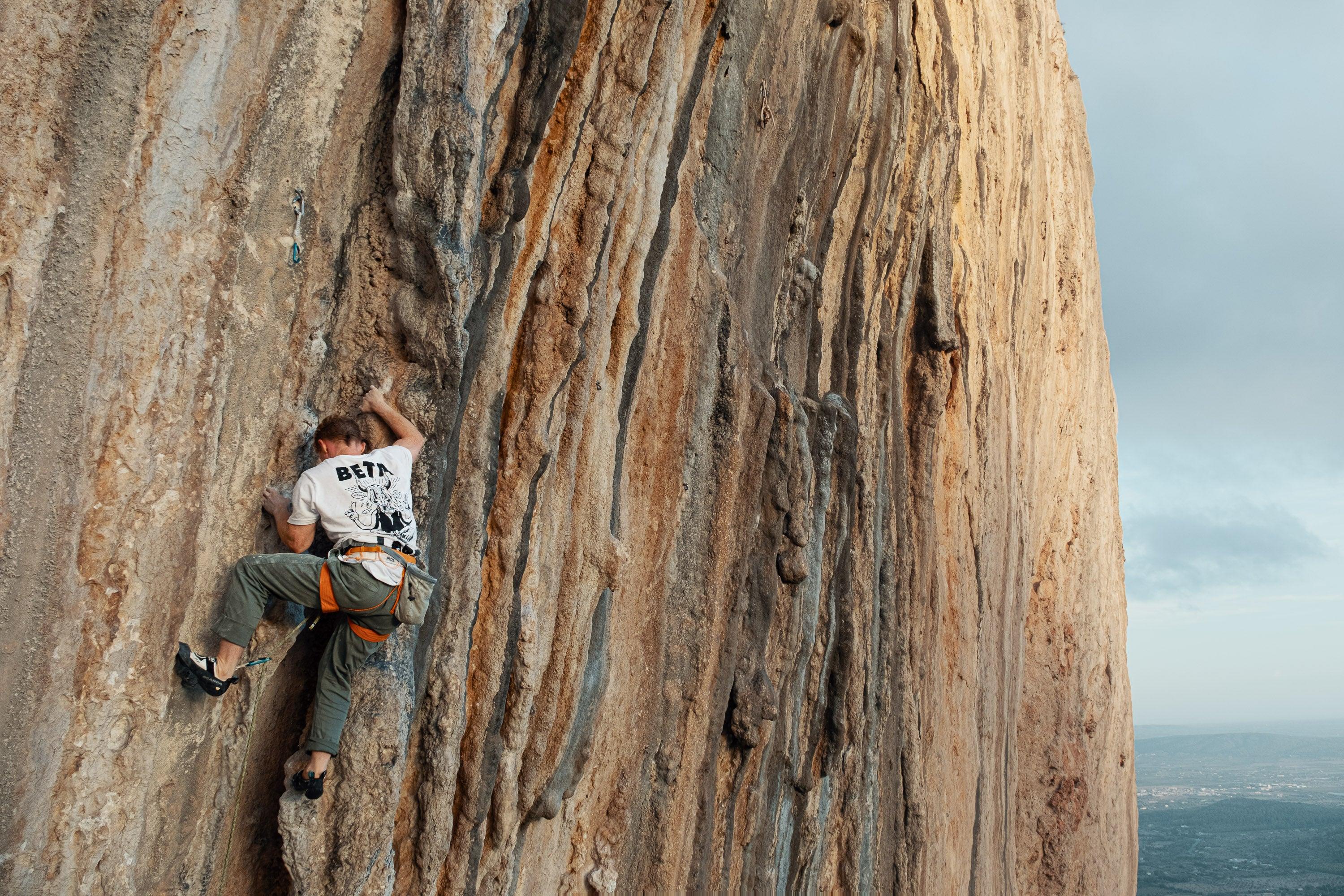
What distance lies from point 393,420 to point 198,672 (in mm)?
1304

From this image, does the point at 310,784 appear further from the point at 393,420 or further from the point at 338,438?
the point at 393,420

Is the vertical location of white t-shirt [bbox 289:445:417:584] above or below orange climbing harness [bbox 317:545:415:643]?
above

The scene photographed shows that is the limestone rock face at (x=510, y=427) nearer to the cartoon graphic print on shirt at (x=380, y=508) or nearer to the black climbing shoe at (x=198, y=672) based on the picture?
the black climbing shoe at (x=198, y=672)

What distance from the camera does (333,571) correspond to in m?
3.94

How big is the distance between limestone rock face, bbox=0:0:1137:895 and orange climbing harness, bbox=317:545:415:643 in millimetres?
234

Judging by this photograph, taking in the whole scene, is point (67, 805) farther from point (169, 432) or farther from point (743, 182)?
point (743, 182)

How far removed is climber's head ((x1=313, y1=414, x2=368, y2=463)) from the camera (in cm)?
414

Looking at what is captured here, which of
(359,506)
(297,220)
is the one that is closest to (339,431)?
(359,506)

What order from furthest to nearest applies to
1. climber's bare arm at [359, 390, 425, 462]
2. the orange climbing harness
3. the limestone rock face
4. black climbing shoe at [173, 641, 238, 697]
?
climber's bare arm at [359, 390, 425, 462] < the orange climbing harness < black climbing shoe at [173, 641, 238, 697] < the limestone rock face

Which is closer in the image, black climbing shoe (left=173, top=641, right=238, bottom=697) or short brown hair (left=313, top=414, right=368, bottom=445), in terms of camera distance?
black climbing shoe (left=173, top=641, right=238, bottom=697)

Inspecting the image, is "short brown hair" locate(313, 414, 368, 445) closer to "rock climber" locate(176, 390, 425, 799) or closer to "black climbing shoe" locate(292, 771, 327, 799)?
"rock climber" locate(176, 390, 425, 799)

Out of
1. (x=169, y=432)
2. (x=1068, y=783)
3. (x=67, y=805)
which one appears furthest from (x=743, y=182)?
(x=1068, y=783)

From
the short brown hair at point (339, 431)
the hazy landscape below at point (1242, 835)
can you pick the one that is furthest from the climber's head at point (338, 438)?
the hazy landscape below at point (1242, 835)

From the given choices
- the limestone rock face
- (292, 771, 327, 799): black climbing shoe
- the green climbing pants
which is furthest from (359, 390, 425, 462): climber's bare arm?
(292, 771, 327, 799): black climbing shoe
